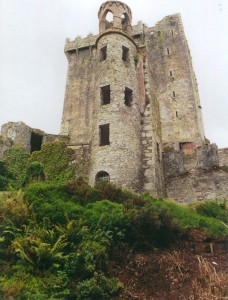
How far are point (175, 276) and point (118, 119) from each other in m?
11.8

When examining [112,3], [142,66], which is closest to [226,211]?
[142,66]

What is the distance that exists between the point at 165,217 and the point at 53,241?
4241 millimetres

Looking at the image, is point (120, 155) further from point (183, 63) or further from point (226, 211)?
point (183, 63)

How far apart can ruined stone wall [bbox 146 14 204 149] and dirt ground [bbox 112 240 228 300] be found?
74.9 feet

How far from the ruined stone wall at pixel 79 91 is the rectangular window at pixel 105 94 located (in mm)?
12816

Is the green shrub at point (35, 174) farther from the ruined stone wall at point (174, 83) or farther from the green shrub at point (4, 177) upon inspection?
the ruined stone wall at point (174, 83)

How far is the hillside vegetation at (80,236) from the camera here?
11.9 metres

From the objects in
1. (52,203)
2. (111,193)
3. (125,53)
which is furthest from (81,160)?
(52,203)

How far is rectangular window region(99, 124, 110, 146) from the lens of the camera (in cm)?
2312

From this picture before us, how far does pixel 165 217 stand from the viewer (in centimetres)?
1486

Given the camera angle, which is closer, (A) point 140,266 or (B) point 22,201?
(A) point 140,266

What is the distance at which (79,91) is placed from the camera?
40.8 meters

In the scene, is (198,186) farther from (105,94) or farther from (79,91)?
(79,91)

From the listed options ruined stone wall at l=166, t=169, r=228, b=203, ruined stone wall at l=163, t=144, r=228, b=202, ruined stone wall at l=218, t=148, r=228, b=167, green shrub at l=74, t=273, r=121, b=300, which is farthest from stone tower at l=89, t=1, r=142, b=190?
green shrub at l=74, t=273, r=121, b=300
